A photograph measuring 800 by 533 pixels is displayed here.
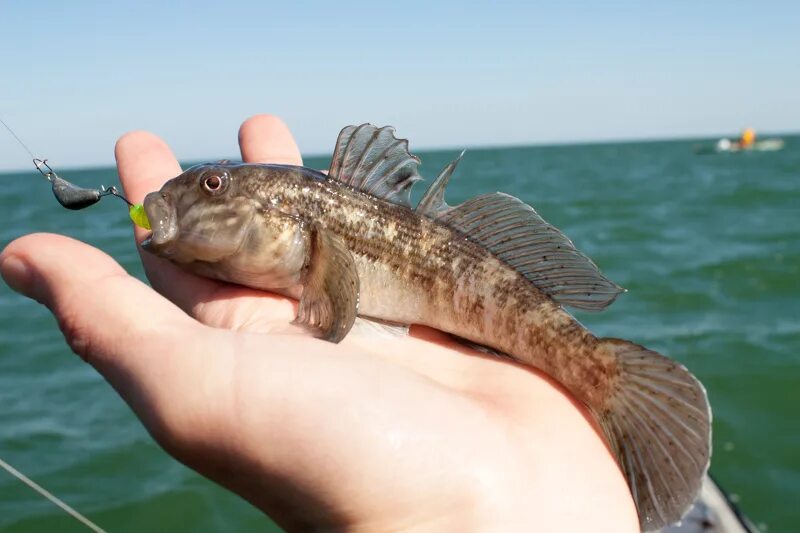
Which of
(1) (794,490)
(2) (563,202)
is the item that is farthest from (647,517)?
(2) (563,202)

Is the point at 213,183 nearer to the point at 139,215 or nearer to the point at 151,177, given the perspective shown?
the point at 139,215

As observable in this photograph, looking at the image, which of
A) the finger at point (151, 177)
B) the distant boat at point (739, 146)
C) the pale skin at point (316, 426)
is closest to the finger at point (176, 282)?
the finger at point (151, 177)

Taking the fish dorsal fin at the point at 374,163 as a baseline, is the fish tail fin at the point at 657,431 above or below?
below

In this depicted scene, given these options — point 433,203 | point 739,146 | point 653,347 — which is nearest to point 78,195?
point 433,203

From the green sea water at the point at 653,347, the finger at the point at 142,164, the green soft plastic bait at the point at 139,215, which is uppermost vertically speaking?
the finger at the point at 142,164

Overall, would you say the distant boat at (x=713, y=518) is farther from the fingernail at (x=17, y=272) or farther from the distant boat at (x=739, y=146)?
the distant boat at (x=739, y=146)

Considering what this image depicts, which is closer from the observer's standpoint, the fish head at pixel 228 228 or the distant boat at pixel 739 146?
the fish head at pixel 228 228

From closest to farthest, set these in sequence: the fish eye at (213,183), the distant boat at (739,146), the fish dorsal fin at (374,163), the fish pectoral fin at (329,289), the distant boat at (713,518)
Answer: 1. the fish pectoral fin at (329,289)
2. the fish eye at (213,183)
3. the fish dorsal fin at (374,163)
4. the distant boat at (713,518)
5. the distant boat at (739,146)

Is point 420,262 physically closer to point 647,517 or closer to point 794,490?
point 647,517
